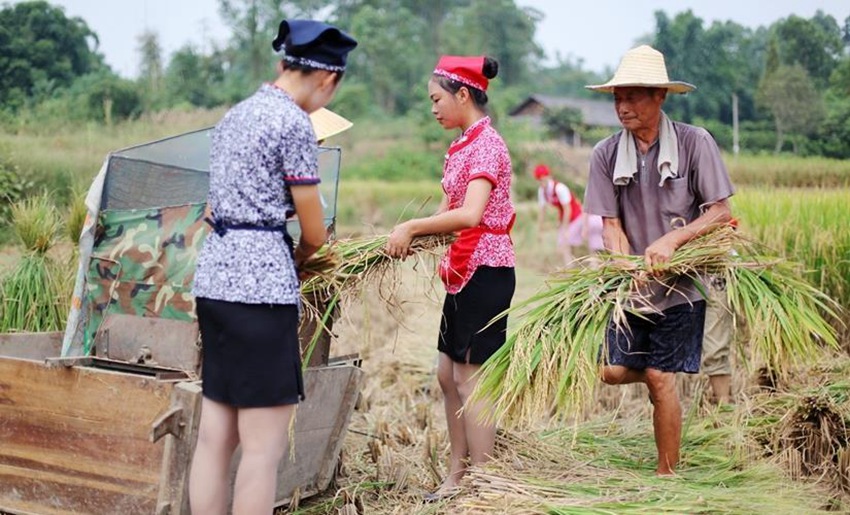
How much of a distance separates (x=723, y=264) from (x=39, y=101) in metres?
6.85

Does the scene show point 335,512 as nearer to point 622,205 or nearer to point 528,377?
point 528,377

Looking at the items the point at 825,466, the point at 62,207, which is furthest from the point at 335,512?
the point at 62,207

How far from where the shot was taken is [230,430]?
3178mm

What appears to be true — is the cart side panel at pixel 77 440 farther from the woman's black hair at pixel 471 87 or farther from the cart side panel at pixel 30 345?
the woman's black hair at pixel 471 87

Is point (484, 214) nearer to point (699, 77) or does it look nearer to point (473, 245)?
point (473, 245)

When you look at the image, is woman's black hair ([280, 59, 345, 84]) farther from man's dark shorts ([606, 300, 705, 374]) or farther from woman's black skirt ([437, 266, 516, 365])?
man's dark shorts ([606, 300, 705, 374])

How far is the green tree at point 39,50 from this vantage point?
8664 millimetres

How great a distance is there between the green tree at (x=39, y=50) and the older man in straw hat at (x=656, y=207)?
5.98m

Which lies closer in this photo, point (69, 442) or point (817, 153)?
point (69, 442)

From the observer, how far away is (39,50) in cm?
917

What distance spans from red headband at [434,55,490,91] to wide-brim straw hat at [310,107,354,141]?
51cm

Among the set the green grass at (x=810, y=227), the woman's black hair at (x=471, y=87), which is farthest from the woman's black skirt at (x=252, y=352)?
the green grass at (x=810, y=227)

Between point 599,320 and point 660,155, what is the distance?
736 millimetres

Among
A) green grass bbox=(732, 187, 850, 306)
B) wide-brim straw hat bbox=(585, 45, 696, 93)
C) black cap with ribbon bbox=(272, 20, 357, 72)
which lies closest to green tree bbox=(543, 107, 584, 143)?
green grass bbox=(732, 187, 850, 306)
